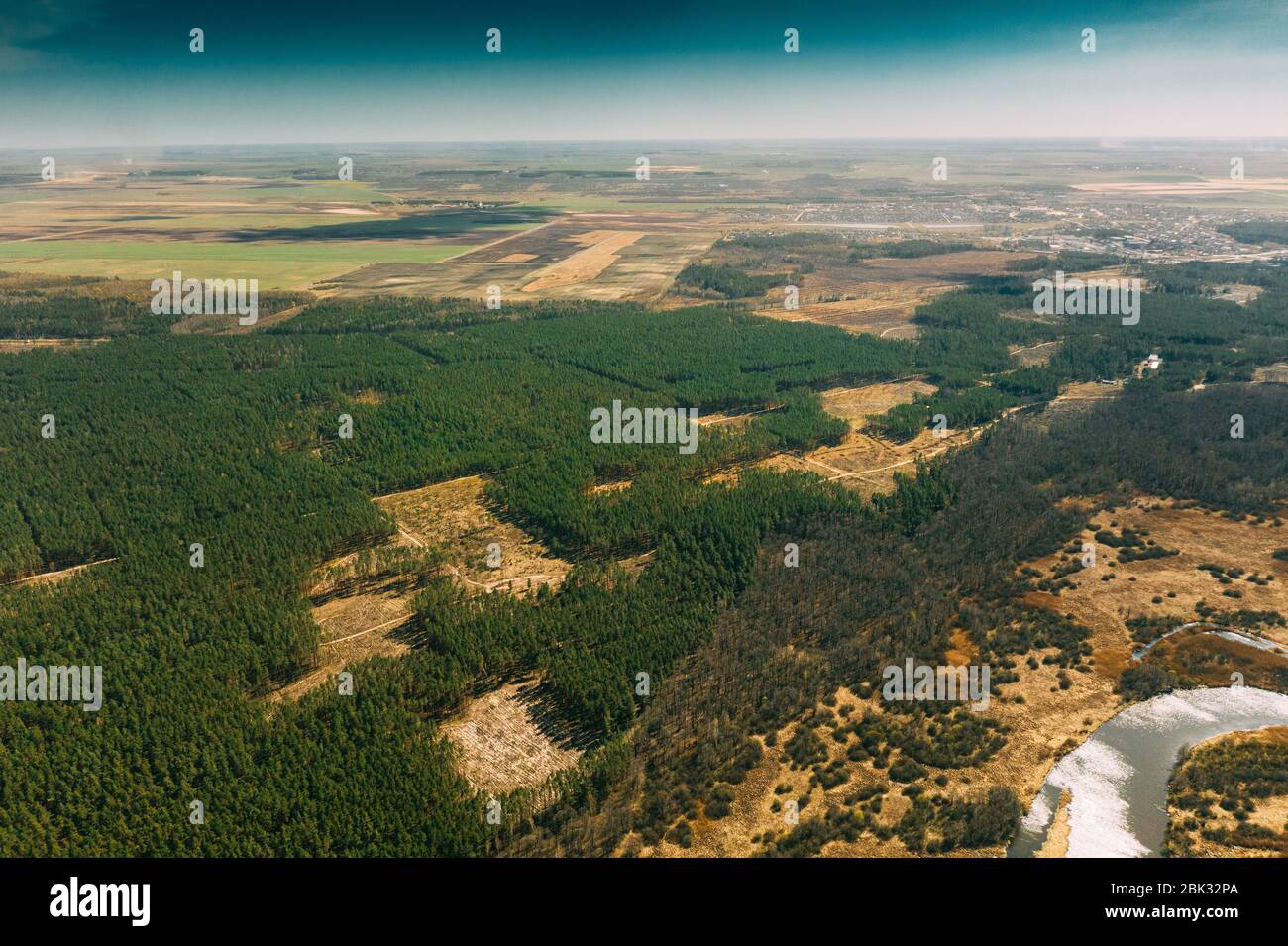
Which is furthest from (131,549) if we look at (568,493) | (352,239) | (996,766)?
(352,239)

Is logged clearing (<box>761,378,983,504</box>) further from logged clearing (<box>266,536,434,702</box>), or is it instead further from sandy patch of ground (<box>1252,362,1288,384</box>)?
sandy patch of ground (<box>1252,362,1288,384</box>)

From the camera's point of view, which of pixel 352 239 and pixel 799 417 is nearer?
pixel 799 417

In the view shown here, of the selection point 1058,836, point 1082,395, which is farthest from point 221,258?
point 1058,836

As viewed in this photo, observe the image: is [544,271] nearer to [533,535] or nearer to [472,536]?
[472,536]

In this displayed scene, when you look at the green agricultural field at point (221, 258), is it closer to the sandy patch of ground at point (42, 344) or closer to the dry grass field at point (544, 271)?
the dry grass field at point (544, 271)

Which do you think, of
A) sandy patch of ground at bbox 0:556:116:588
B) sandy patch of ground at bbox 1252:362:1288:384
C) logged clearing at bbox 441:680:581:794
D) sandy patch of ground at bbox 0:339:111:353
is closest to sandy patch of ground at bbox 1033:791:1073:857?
logged clearing at bbox 441:680:581:794

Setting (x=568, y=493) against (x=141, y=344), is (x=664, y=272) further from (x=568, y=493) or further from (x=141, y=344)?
(x=568, y=493)
